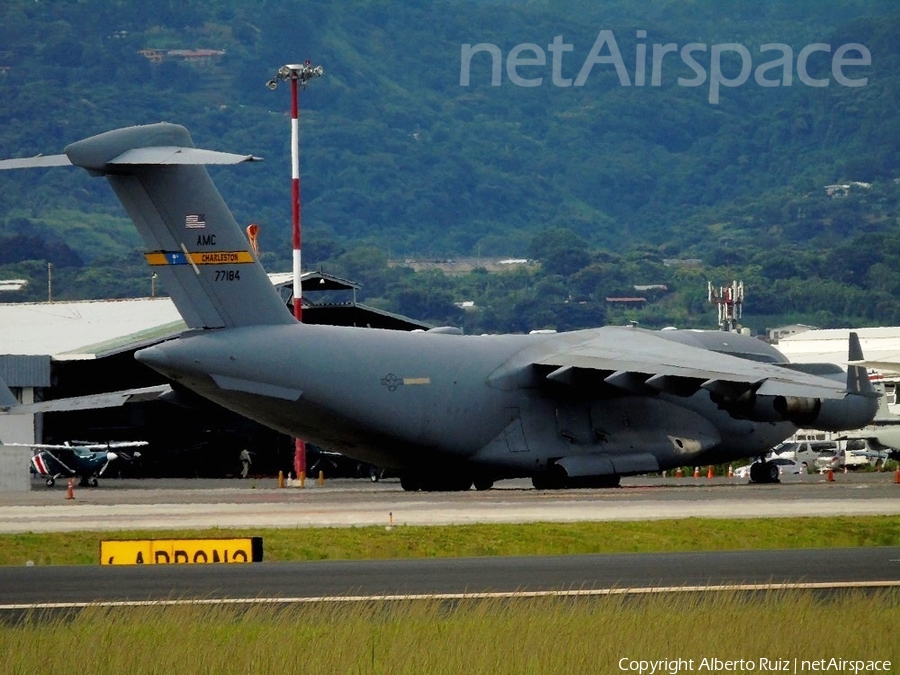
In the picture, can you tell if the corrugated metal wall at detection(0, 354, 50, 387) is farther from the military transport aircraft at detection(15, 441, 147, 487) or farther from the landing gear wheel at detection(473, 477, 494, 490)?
the landing gear wheel at detection(473, 477, 494, 490)

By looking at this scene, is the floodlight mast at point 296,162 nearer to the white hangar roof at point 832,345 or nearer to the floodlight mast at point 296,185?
the floodlight mast at point 296,185

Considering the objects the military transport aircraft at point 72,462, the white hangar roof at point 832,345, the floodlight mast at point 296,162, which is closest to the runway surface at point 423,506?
the floodlight mast at point 296,162

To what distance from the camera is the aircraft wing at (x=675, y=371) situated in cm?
3073

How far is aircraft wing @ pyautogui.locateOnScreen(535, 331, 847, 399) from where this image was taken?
3073cm

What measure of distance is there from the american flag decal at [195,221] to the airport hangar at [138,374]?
21.7 m

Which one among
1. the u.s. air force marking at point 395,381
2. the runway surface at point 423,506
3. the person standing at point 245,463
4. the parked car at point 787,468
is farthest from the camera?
the person standing at point 245,463

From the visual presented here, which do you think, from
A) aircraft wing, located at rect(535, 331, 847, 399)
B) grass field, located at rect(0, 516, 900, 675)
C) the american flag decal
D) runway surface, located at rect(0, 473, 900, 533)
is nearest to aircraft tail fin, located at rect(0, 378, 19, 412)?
runway surface, located at rect(0, 473, 900, 533)

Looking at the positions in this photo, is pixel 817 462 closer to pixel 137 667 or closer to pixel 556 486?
pixel 556 486

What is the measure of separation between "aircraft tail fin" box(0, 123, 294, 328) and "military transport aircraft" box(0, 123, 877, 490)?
28mm

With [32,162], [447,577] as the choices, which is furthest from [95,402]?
[447,577]

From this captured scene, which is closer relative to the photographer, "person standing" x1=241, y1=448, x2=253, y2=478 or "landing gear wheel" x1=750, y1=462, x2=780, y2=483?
"landing gear wheel" x1=750, y1=462, x2=780, y2=483

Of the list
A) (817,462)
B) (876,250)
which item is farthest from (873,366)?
(876,250)

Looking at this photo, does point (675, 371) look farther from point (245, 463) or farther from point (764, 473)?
point (245, 463)

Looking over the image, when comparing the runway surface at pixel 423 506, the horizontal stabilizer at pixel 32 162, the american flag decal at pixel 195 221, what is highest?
the horizontal stabilizer at pixel 32 162
